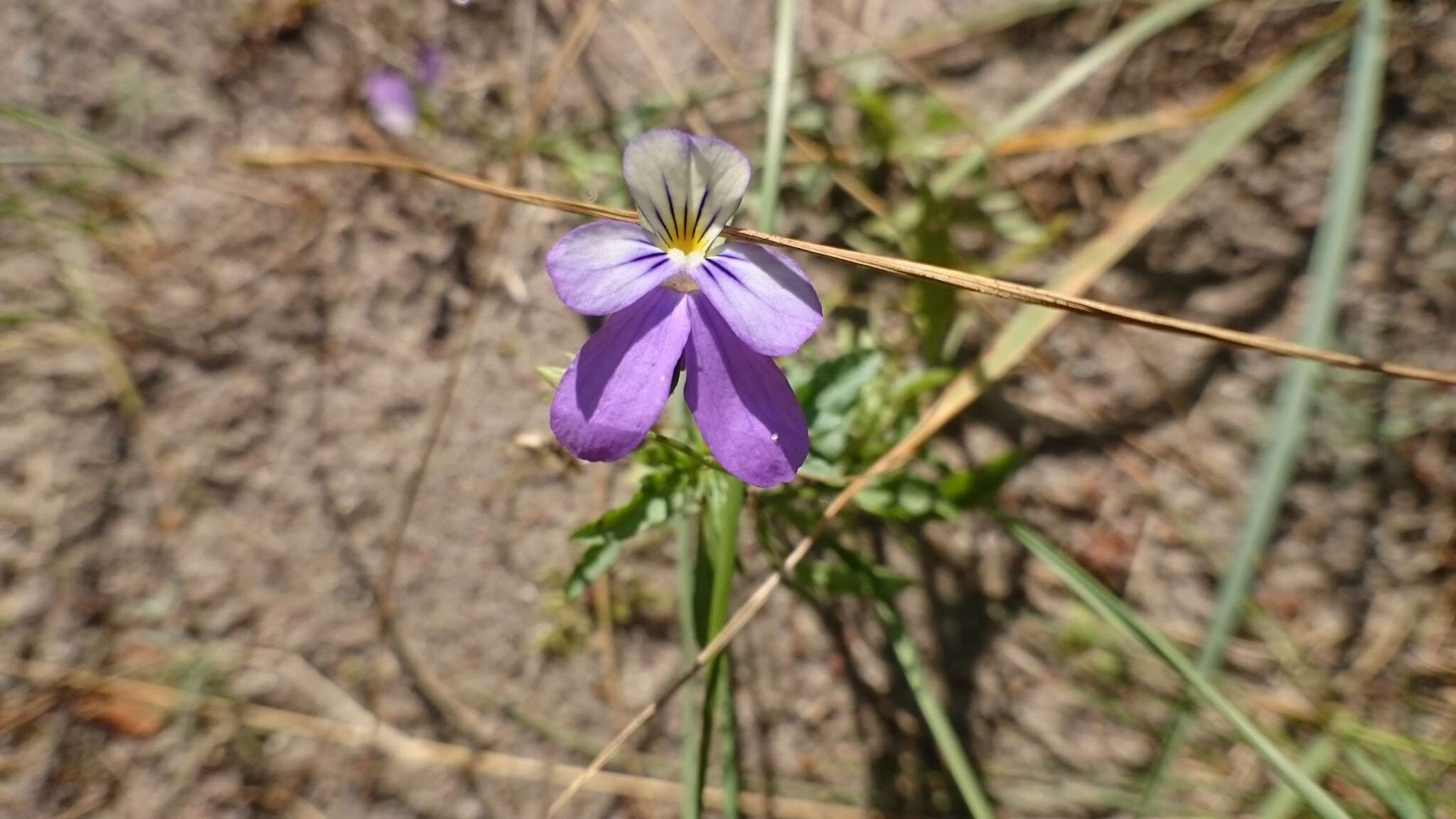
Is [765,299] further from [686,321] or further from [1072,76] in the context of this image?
[1072,76]

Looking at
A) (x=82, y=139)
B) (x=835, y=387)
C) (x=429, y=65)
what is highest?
(x=429, y=65)

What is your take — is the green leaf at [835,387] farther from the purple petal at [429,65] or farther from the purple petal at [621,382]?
the purple petal at [429,65]

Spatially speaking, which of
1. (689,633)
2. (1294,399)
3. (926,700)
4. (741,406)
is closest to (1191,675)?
(926,700)

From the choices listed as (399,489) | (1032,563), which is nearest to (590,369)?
(399,489)

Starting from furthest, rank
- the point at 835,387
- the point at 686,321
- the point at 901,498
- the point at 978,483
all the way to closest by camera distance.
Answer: the point at 978,483 < the point at 901,498 < the point at 835,387 < the point at 686,321

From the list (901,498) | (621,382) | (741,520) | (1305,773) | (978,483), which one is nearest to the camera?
(621,382)

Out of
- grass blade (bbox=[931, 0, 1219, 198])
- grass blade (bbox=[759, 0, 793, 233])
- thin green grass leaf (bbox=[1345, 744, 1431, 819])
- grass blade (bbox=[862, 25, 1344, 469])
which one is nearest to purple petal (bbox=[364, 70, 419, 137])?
grass blade (bbox=[759, 0, 793, 233])

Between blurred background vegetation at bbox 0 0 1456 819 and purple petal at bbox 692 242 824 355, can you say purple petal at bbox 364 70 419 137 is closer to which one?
blurred background vegetation at bbox 0 0 1456 819
